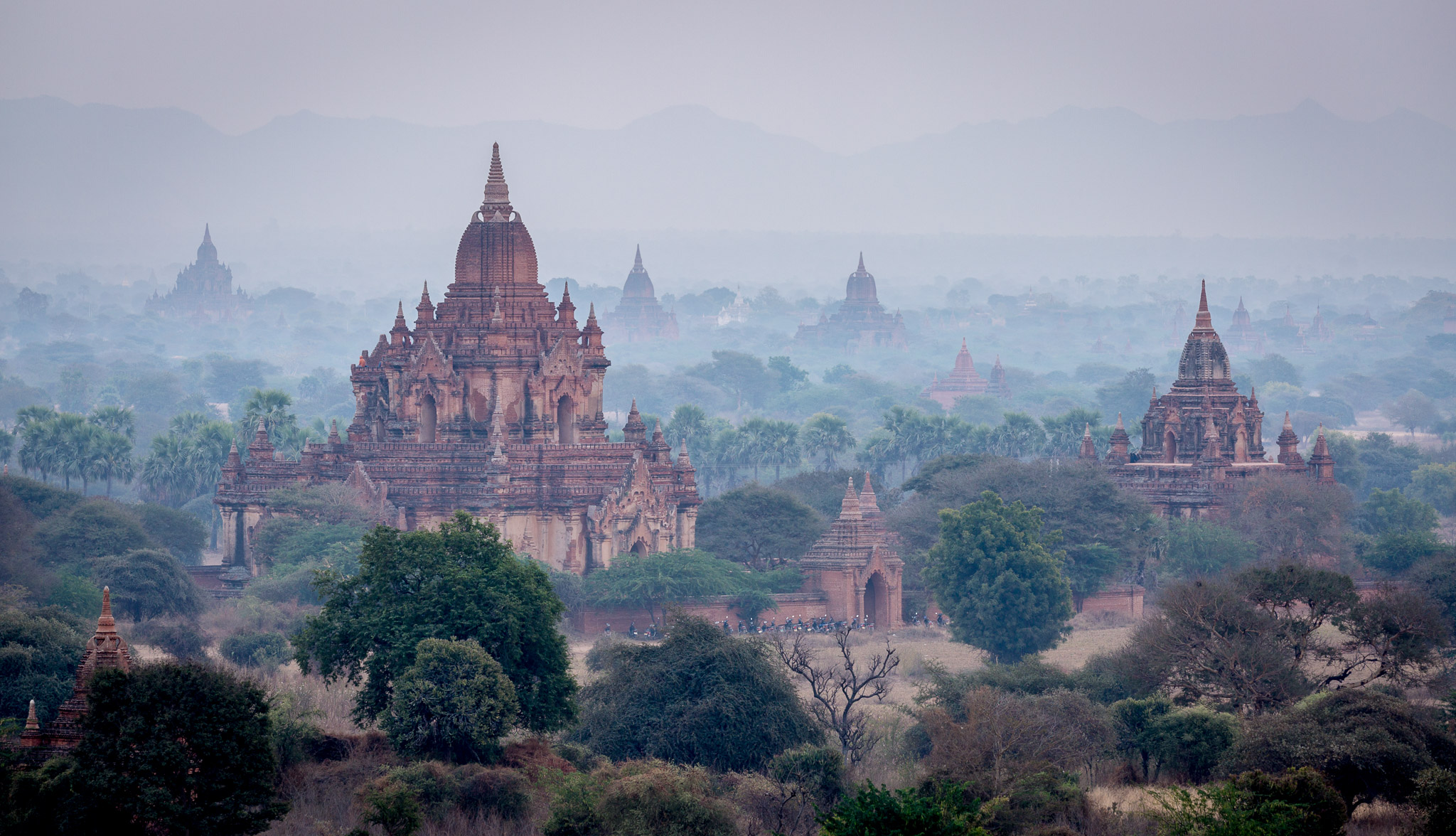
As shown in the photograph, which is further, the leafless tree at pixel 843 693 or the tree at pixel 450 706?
the leafless tree at pixel 843 693

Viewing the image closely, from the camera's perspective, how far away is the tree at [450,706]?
34.6m

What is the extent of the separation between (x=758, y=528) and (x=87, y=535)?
19152 millimetres

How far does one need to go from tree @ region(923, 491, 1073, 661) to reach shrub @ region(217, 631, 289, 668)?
1682 cm

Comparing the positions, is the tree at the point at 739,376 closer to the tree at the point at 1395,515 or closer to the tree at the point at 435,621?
the tree at the point at 1395,515

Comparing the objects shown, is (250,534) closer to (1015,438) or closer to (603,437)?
(603,437)

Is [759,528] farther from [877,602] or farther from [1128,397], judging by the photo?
[1128,397]

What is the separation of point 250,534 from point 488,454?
7573 millimetres

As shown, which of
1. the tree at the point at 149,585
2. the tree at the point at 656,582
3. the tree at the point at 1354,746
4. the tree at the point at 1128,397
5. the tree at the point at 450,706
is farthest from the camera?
the tree at the point at 1128,397

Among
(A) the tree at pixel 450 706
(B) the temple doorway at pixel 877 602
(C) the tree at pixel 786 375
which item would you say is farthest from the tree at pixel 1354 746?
(C) the tree at pixel 786 375

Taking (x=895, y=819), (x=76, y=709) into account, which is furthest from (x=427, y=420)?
(x=895, y=819)

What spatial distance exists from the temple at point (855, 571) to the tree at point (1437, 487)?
45.5m

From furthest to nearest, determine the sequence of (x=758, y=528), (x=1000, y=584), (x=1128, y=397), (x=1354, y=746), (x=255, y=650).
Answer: (x=1128, y=397), (x=758, y=528), (x=1000, y=584), (x=255, y=650), (x=1354, y=746)

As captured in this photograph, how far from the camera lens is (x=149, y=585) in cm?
5644

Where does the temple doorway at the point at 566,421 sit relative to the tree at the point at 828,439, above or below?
below
